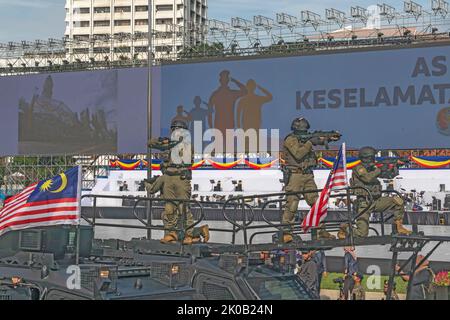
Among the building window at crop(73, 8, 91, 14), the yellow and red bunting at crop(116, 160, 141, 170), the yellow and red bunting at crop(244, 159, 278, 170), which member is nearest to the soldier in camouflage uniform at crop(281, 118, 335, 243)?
the yellow and red bunting at crop(244, 159, 278, 170)

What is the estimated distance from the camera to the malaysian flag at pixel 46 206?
8516 millimetres

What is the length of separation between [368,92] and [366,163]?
3363cm

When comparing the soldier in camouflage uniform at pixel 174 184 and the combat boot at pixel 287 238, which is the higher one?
the soldier in camouflage uniform at pixel 174 184

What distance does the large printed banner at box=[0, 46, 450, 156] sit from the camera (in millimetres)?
43906

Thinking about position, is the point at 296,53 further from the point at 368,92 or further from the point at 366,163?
the point at 366,163

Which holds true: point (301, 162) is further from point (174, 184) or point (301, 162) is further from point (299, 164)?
point (174, 184)

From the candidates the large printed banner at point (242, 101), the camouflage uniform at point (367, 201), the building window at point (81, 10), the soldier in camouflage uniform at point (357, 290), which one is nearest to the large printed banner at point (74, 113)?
the large printed banner at point (242, 101)

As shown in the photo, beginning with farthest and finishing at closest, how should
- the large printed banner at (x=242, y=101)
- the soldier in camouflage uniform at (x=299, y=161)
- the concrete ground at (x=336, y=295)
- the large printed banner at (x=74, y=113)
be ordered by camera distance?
the large printed banner at (x=74, y=113) → the large printed banner at (x=242, y=101) → the soldier in camouflage uniform at (x=299, y=161) → the concrete ground at (x=336, y=295)

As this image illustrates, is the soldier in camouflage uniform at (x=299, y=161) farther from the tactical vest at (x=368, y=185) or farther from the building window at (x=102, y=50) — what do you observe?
the building window at (x=102, y=50)

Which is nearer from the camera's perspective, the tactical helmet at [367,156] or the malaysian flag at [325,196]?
the malaysian flag at [325,196]

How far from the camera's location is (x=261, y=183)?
46656mm

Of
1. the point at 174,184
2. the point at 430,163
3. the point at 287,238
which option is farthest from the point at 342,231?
the point at 430,163

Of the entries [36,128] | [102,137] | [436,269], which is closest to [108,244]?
[436,269]

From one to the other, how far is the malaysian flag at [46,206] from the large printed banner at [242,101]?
37.0 meters
